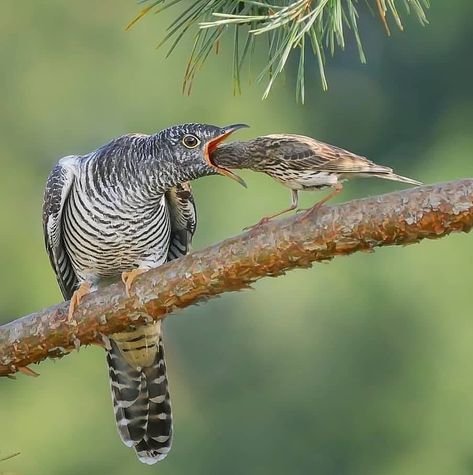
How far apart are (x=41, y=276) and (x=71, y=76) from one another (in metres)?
3.75

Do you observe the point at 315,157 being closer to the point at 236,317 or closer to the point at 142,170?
the point at 142,170

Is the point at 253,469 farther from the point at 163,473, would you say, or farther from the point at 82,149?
the point at 82,149

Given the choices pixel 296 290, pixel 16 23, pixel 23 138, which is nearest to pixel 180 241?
pixel 296 290

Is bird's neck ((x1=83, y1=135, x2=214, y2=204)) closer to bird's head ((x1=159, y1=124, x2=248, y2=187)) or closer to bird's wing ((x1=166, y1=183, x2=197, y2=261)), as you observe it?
bird's head ((x1=159, y1=124, x2=248, y2=187))

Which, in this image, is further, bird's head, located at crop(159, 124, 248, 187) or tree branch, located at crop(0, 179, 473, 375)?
bird's head, located at crop(159, 124, 248, 187)

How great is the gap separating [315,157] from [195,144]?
63 cm

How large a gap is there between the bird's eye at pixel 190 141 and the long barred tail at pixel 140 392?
93 cm

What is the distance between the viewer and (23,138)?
542 inches

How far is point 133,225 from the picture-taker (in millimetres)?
4609

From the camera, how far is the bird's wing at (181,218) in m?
4.95

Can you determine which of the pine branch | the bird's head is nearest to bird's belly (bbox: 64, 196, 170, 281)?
the bird's head

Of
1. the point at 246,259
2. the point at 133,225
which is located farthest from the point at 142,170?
the point at 246,259

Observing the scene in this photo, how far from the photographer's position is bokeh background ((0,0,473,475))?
38.1 ft

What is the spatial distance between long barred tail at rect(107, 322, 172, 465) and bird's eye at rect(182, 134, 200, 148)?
0.93 m
